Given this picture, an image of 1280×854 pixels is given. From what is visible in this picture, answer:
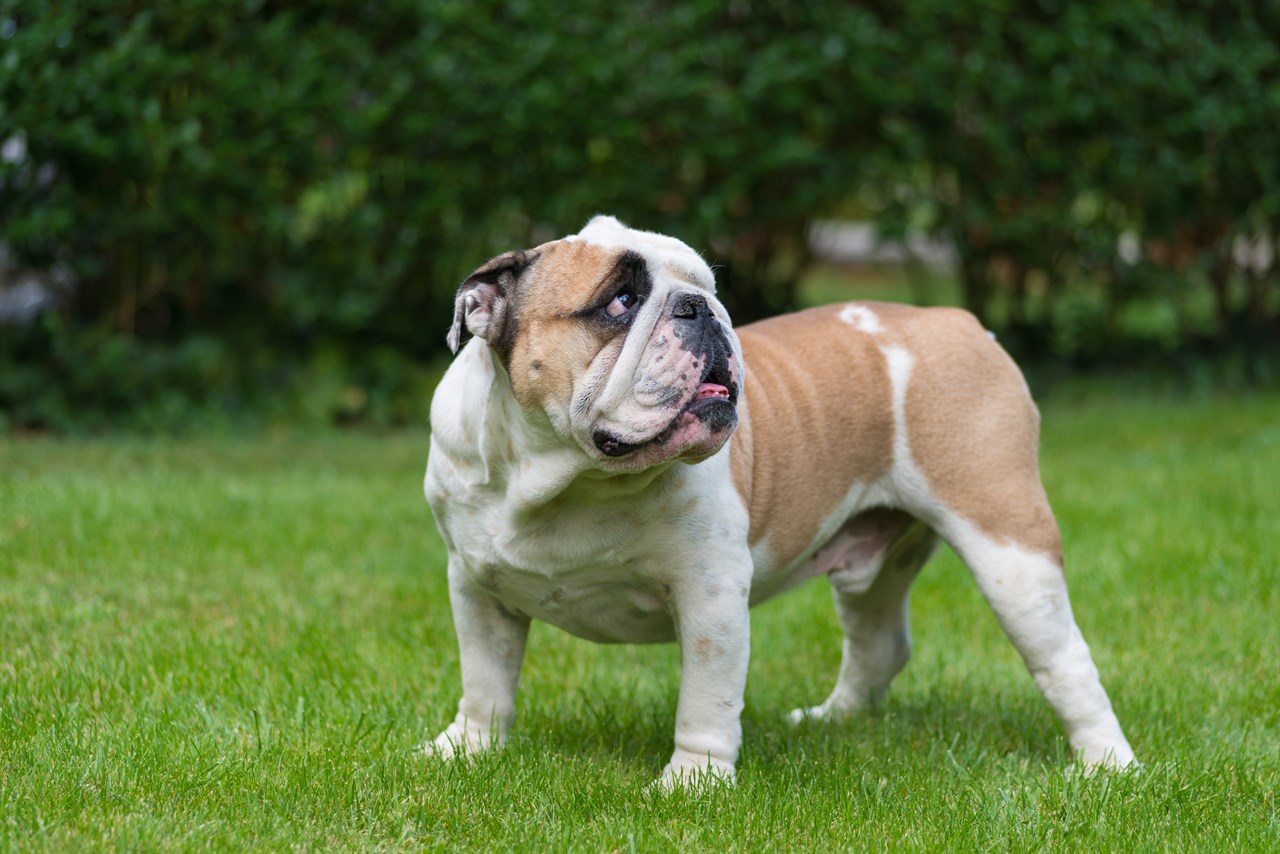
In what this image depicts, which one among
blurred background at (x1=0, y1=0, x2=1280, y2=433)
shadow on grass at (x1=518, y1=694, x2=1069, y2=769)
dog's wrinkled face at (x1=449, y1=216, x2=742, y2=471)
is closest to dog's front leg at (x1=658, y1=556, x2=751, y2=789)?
shadow on grass at (x1=518, y1=694, x2=1069, y2=769)

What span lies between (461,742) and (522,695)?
701 millimetres

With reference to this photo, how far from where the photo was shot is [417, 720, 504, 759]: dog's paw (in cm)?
381

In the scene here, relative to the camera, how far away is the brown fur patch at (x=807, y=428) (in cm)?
387

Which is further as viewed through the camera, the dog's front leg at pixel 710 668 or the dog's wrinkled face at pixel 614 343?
the dog's front leg at pixel 710 668

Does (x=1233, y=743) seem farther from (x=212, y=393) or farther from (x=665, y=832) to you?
(x=212, y=393)

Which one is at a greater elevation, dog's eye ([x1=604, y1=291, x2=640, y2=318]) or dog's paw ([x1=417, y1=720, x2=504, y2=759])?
dog's eye ([x1=604, y1=291, x2=640, y2=318])

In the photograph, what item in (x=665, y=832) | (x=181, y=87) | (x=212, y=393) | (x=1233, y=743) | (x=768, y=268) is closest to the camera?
(x=665, y=832)

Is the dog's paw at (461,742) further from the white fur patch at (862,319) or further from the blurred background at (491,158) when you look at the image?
the blurred background at (491,158)

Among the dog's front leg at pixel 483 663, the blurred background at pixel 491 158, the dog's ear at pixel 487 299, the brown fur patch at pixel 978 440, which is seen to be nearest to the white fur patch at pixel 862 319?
the brown fur patch at pixel 978 440

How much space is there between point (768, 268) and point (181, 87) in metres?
3.86

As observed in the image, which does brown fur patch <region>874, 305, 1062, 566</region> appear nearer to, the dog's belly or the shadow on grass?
the shadow on grass

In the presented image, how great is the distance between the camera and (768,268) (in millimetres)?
9836

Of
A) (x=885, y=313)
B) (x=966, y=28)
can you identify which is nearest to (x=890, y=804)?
(x=885, y=313)

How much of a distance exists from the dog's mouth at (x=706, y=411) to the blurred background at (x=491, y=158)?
495cm
